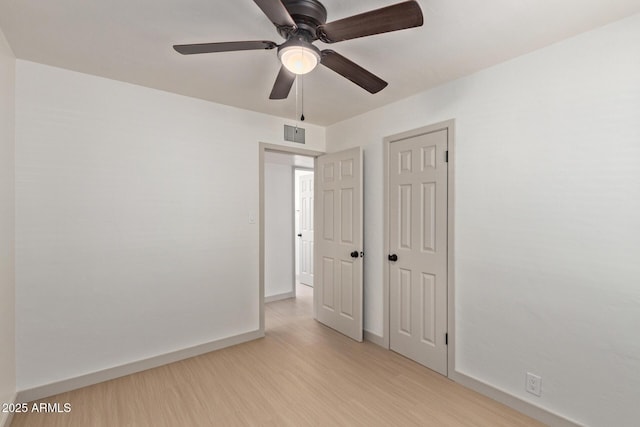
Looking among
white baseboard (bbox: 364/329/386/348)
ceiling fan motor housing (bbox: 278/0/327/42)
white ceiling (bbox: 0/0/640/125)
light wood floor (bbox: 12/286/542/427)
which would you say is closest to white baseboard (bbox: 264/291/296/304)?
light wood floor (bbox: 12/286/542/427)

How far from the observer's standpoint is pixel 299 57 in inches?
59.7

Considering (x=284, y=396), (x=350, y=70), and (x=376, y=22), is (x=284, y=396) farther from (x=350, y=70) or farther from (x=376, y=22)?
(x=376, y=22)

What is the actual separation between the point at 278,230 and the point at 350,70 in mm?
3452

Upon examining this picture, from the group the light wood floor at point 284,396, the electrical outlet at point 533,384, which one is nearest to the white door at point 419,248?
the light wood floor at point 284,396

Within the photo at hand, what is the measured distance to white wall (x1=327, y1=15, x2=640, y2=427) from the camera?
1.75 meters

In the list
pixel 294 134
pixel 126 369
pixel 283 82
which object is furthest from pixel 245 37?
pixel 126 369

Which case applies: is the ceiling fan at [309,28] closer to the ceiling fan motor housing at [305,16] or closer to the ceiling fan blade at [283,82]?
the ceiling fan motor housing at [305,16]

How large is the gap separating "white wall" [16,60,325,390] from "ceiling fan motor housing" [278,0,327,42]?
72.0 inches

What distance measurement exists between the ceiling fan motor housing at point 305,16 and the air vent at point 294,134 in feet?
6.64

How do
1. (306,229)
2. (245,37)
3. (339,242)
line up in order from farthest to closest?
(306,229), (339,242), (245,37)

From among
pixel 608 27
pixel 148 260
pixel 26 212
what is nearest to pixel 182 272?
pixel 148 260

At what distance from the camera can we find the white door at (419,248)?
8.66 ft

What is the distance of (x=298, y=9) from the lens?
1.48 metres

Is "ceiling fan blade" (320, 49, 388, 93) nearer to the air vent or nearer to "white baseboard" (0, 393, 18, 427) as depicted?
the air vent
